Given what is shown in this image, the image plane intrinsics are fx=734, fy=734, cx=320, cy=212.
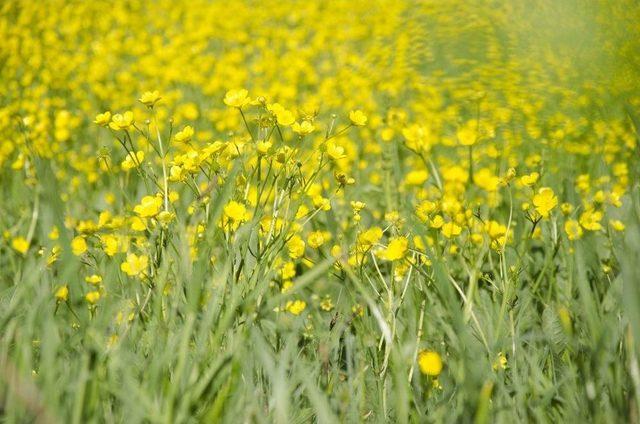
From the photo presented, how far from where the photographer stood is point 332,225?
2002mm

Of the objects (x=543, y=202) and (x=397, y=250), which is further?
(x=543, y=202)

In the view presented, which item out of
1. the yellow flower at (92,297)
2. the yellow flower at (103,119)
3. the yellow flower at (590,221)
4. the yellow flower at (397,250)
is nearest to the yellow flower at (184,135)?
the yellow flower at (103,119)

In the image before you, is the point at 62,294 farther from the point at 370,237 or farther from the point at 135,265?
the point at 370,237

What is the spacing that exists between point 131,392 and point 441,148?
249 cm

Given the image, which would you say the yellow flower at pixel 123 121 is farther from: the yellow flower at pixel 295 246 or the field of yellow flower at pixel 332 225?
the yellow flower at pixel 295 246

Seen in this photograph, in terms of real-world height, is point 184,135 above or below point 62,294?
above

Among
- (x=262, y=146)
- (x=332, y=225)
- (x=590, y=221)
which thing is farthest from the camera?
(x=332, y=225)

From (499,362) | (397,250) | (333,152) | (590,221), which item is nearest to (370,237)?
(397,250)

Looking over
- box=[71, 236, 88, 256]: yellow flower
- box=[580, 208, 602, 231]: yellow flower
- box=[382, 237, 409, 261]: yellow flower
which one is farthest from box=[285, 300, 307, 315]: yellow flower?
box=[580, 208, 602, 231]: yellow flower

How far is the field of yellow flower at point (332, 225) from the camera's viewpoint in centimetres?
109

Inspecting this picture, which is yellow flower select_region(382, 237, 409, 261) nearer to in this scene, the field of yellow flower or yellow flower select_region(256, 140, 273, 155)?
the field of yellow flower

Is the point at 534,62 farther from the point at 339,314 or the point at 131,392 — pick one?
the point at 131,392

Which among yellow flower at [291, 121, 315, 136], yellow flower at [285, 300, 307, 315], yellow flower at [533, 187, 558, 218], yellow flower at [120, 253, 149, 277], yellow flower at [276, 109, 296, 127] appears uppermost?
yellow flower at [276, 109, 296, 127]

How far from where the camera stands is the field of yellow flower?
109cm
